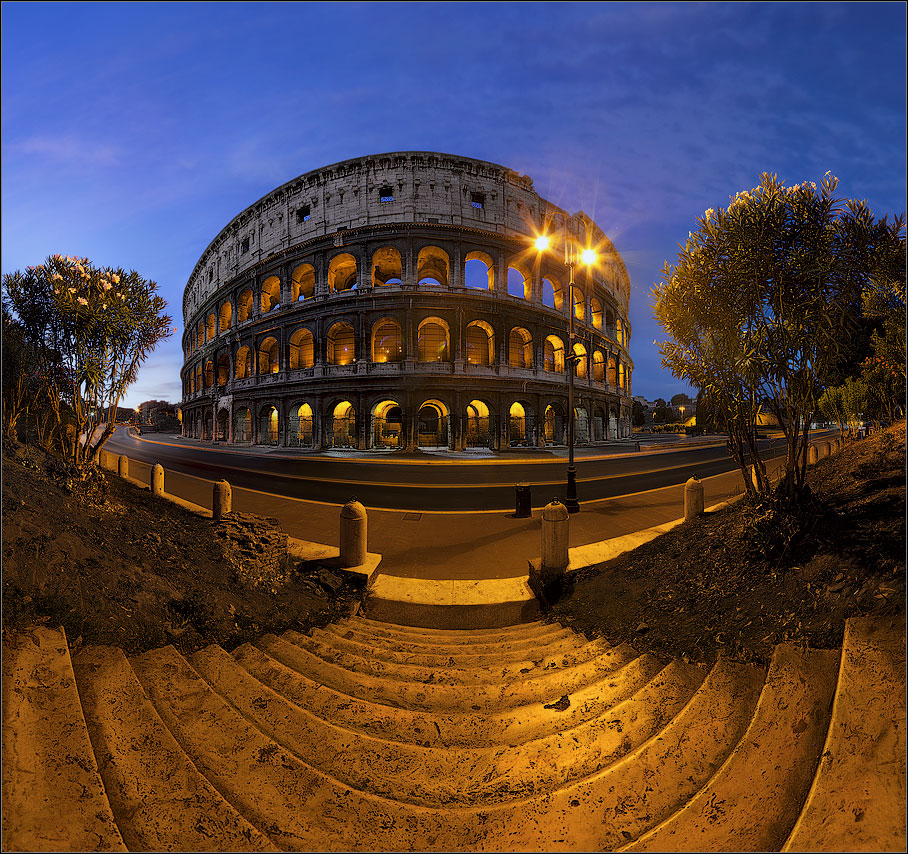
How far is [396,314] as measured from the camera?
914 inches

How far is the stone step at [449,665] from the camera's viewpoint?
272cm

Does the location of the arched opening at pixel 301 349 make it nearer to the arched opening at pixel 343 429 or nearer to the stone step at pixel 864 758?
the arched opening at pixel 343 429

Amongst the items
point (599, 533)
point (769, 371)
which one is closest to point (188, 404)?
point (599, 533)

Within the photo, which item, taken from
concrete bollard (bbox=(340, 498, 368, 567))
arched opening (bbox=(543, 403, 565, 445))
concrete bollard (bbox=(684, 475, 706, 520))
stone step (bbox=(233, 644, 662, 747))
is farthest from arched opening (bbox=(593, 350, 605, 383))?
stone step (bbox=(233, 644, 662, 747))

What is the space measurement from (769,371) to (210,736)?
5.58 metres

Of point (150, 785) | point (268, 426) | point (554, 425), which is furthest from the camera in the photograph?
point (554, 425)

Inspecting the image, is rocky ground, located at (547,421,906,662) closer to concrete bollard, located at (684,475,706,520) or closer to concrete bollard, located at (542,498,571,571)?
concrete bollard, located at (542,498,571,571)

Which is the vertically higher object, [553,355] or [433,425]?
[553,355]

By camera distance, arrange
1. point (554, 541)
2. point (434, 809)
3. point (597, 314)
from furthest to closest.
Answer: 1. point (597, 314)
2. point (554, 541)
3. point (434, 809)

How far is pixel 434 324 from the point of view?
25.9m

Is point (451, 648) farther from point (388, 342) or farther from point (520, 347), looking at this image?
point (520, 347)

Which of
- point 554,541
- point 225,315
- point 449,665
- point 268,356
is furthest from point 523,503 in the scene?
point 225,315

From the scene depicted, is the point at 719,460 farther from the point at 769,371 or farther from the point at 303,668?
the point at 303,668

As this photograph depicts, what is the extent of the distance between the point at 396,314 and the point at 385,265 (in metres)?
7.59
